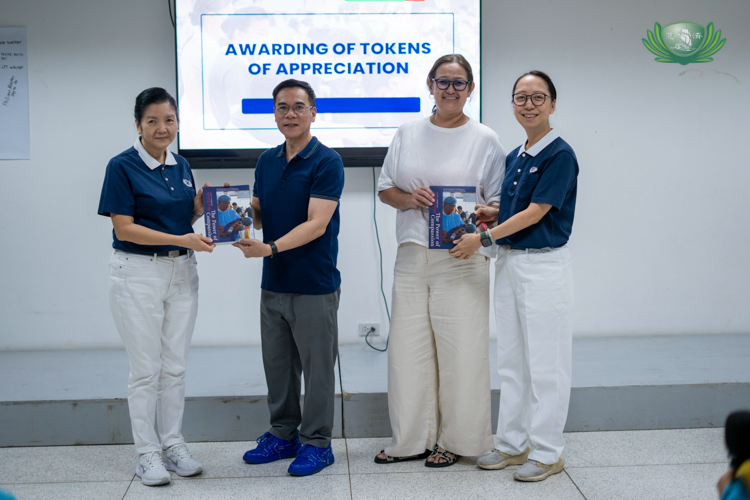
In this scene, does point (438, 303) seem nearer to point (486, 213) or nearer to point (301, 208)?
point (486, 213)

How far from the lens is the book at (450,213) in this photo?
208cm

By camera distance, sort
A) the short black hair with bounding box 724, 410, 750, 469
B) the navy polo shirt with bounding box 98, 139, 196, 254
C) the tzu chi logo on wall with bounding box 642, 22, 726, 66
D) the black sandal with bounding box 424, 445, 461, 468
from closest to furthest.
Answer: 1. the short black hair with bounding box 724, 410, 750, 469
2. the navy polo shirt with bounding box 98, 139, 196, 254
3. the black sandal with bounding box 424, 445, 461, 468
4. the tzu chi logo on wall with bounding box 642, 22, 726, 66

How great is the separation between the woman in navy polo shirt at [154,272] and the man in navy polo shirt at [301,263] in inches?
9.7

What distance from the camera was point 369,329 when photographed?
3.48 metres

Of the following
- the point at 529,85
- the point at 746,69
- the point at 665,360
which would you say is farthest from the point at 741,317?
the point at 529,85

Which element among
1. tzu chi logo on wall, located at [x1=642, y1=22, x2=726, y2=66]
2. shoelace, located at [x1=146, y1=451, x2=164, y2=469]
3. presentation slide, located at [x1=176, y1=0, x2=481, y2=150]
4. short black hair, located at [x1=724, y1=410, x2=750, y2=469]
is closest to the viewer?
short black hair, located at [x1=724, y1=410, x2=750, y2=469]

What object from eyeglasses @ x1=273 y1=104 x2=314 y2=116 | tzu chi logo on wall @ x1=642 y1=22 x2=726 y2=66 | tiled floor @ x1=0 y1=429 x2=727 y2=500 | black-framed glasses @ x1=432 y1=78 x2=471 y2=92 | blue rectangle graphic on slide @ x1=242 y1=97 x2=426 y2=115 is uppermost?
tzu chi logo on wall @ x1=642 y1=22 x2=726 y2=66

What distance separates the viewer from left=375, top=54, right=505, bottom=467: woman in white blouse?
7.22 feet

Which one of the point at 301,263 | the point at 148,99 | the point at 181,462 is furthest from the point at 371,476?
the point at 148,99

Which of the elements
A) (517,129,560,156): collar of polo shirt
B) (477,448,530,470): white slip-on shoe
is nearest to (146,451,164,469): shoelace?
(477,448,530,470): white slip-on shoe

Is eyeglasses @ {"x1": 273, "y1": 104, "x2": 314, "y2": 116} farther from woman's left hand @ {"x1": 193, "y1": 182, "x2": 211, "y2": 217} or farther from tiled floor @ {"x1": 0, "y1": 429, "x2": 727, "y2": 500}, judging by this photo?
tiled floor @ {"x1": 0, "y1": 429, "x2": 727, "y2": 500}

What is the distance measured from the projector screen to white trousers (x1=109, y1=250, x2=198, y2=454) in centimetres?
123

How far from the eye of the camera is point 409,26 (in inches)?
127

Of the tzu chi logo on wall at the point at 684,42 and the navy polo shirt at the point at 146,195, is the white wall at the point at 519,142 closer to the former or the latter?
the tzu chi logo on wall at the point at 684,42
